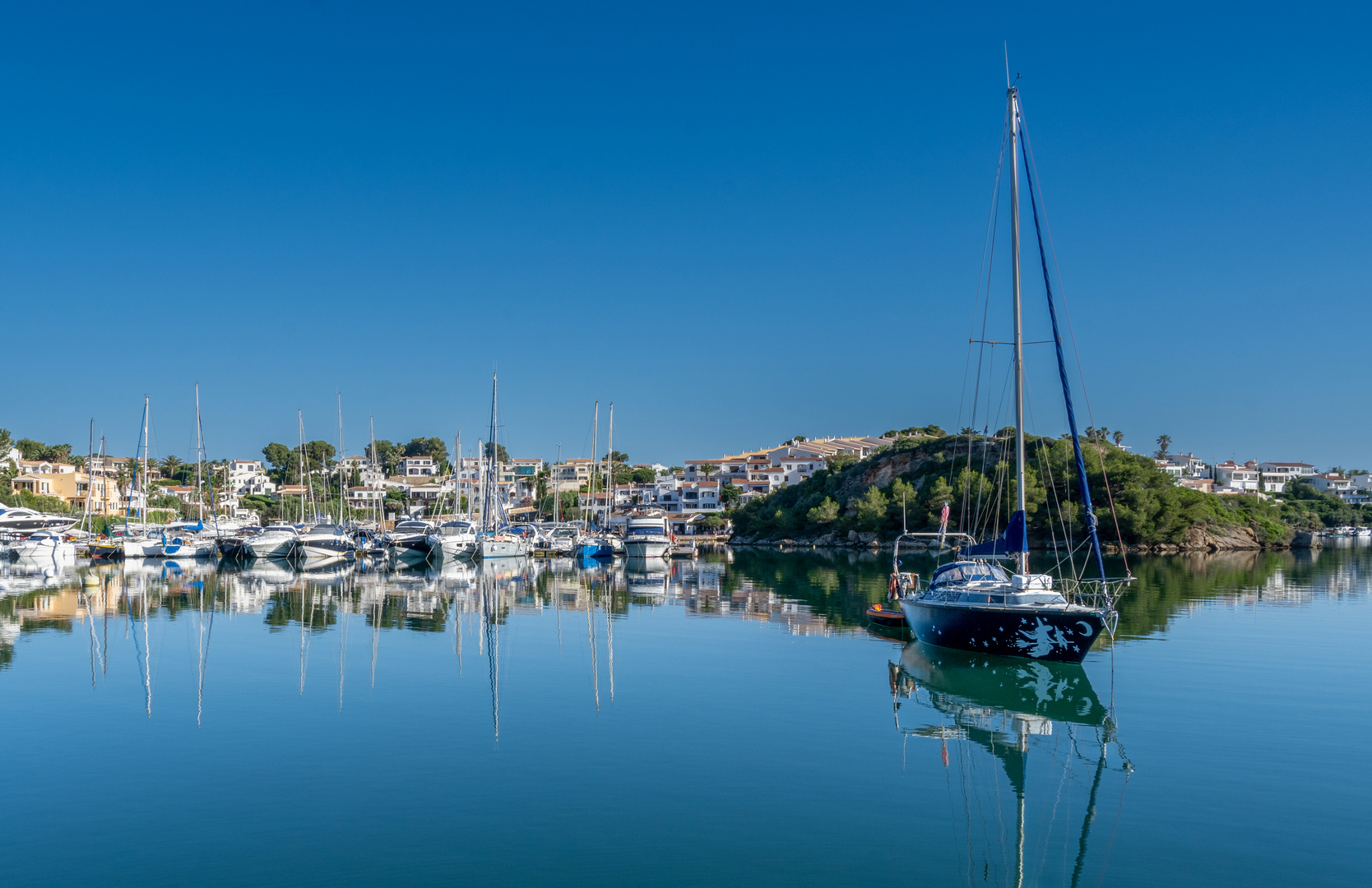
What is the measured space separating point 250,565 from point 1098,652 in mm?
55891

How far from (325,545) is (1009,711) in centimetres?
5708

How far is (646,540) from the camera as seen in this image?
75250 millimetres

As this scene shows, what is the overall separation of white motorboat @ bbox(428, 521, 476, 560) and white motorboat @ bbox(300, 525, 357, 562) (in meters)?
5.67

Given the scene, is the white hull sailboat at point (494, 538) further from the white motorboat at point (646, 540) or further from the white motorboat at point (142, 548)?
the white motorboat at point (142, 548)

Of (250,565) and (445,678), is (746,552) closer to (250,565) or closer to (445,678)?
(250,565)

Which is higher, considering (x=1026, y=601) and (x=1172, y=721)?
(x=1026, y=601)

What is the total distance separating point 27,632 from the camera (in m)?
31.7

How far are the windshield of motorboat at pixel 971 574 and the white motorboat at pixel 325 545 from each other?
50.9 m

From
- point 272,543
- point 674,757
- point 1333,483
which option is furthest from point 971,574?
point 1333,483

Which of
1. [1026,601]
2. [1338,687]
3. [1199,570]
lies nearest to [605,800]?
[1026,601]

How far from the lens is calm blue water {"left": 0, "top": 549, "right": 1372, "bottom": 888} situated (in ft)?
39.0

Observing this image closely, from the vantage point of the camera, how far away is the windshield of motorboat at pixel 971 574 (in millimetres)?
26400

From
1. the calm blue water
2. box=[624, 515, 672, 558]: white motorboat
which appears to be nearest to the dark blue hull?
the calm blue water

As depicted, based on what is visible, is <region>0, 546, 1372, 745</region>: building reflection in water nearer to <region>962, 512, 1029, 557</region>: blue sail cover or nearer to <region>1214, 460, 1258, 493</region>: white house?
<region>962, 512, 1029, 557</region>: blue sail cover
